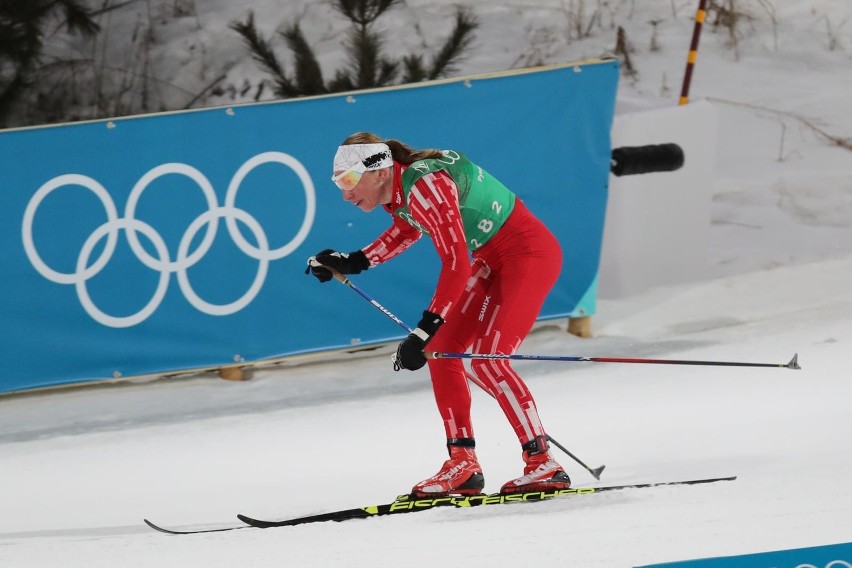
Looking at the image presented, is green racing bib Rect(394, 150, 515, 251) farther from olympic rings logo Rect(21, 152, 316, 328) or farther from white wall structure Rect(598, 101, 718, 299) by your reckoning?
white wall structure Rect(598, 101, 718, 299)

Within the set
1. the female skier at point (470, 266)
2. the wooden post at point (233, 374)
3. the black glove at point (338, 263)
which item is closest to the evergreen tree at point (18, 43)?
the wooden post at point (233, 374)

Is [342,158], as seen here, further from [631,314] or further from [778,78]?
[778,78]

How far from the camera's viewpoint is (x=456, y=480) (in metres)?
4.54

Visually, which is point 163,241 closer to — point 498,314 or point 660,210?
point 498,314

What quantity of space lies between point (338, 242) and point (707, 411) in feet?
6.92

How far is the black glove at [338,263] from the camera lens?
4.76m

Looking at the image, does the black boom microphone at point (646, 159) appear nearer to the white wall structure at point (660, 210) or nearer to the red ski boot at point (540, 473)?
the white wall structure at point (660, 210)

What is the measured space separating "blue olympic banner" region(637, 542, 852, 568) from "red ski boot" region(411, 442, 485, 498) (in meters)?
1.35

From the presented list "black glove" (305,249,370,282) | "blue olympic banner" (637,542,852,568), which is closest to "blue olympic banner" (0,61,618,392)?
"black glove" (305,249,370,282)

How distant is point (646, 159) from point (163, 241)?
9.47 feet

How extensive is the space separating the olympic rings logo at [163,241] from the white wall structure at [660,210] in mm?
2160

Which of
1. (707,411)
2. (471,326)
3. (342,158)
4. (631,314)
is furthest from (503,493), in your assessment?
(631,314)

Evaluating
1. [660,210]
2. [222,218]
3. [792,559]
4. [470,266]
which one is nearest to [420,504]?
[470,266]

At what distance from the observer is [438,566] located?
151 inches
